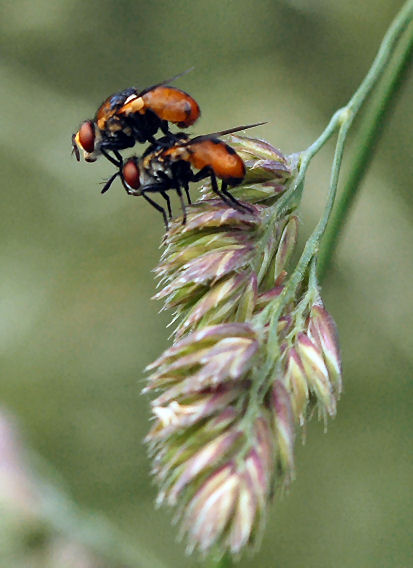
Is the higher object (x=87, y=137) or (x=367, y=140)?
(x=87, y=137)

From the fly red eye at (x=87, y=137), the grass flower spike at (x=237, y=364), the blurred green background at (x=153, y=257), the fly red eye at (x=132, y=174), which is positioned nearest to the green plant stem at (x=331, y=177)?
the grass flower spike at (x=237, y=364)

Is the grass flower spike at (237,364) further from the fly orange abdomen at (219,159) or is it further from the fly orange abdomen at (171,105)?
the fly orange abdomen at (171,105)

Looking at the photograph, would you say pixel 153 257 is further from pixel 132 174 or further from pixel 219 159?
pixel 219 159

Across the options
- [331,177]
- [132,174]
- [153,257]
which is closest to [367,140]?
[331,177]

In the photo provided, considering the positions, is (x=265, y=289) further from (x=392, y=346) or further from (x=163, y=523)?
(x=163, y=523)

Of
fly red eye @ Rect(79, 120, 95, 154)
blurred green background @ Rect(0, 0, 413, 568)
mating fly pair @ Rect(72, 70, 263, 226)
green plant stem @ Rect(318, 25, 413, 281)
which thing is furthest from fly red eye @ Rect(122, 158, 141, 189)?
blurred green background @ Rect(0, 0, 413, 568)

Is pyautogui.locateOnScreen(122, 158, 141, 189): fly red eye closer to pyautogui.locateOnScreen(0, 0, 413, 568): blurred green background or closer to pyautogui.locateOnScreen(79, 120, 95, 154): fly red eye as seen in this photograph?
pyautogui.locateOnScreen(79, 120, 95, 154): fly red eye

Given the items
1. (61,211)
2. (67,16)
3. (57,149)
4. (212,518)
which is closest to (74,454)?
(61,211)

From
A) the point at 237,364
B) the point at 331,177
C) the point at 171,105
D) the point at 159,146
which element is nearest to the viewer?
the point at 237,364
